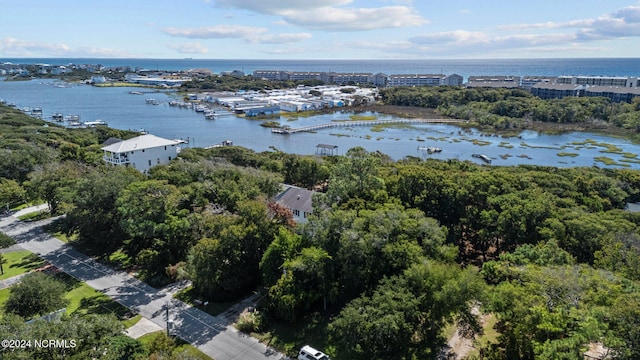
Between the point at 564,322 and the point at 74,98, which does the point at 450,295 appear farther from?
the point at 74,98

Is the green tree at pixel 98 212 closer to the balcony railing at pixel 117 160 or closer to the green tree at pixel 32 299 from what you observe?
the green tree at pixel 32 299

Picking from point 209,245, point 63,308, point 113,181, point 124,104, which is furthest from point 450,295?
point 124,104

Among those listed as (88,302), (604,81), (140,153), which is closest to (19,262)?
(88,302)

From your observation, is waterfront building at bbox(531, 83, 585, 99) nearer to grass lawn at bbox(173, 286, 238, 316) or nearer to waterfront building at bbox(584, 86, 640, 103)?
waterfront building at bbox(584, 86, 640, 103)

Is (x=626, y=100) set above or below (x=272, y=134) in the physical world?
above

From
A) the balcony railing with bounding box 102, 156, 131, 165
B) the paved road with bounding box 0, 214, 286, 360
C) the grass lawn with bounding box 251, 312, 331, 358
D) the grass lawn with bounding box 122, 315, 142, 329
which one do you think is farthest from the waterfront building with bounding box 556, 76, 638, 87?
the grass lawn with bounding box 122, 315, 142, 329

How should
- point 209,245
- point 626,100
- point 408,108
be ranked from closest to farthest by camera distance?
point 209,245, point 626,100, point 408,108

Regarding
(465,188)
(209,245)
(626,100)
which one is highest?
(626,100)

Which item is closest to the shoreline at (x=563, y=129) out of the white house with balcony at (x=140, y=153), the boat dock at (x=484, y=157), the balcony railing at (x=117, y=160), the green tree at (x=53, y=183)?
the boat dock at (x=484, y=157)
